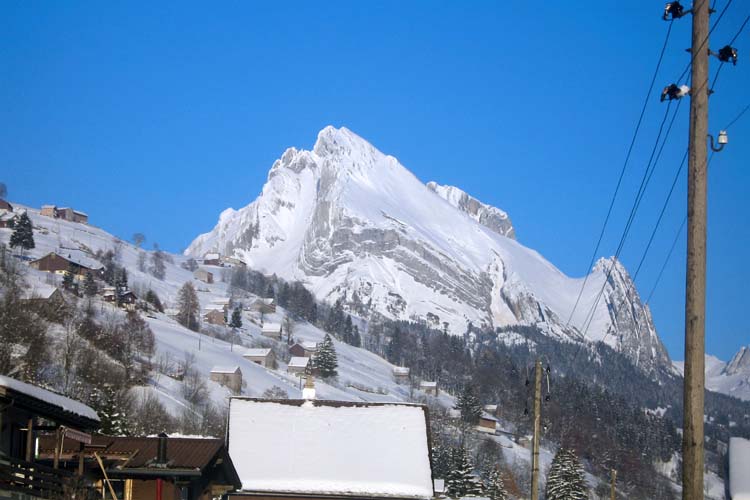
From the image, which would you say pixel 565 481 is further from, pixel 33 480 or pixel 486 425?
pixel 486 425

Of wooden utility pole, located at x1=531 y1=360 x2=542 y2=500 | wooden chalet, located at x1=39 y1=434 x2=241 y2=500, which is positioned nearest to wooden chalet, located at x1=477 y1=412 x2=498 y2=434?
wooden utility pole, located at x1=531 y1=360 x2=542 y2=500

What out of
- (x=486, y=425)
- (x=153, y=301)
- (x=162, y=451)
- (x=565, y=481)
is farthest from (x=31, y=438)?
(x=153, y=301)

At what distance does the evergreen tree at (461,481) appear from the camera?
81812 mm

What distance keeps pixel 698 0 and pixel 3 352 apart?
61590mm

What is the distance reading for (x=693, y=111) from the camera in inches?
665

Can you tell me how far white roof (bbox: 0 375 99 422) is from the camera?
19.7m

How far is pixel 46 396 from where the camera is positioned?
21078 millimetres

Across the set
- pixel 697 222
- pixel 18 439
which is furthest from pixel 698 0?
pixel 18 439

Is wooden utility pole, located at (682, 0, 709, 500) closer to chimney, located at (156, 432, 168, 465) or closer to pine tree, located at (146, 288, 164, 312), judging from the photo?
chimney, located at (156, 432, 168, 465)

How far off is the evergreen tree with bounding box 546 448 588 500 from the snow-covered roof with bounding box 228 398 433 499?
40.3m

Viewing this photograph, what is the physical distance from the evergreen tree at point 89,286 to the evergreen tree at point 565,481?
3917 inches

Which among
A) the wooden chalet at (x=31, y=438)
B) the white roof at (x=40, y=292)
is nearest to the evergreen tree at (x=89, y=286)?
the white roof at (x=40, y=292)

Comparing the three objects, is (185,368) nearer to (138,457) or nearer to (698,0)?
(138,457)

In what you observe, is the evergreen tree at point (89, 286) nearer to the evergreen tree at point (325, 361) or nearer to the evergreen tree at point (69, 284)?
the evergreen tree at point (69, 284)
